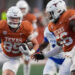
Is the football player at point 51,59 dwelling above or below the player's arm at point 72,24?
below

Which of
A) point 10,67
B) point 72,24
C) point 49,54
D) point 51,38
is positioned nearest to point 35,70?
point 51,38

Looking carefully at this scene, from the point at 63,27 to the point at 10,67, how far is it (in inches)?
48.8

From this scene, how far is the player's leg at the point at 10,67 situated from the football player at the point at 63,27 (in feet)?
2.12

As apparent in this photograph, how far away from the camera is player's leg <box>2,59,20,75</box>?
7.09 m

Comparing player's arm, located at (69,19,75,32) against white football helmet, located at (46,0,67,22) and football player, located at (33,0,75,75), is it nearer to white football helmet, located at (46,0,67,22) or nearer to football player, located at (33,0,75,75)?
football player, located at (33,0,75,75)

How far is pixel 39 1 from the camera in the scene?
16438mm

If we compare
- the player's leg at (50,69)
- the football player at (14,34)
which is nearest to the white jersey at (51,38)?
the player's leg at (50,69)

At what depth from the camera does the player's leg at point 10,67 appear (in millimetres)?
7091

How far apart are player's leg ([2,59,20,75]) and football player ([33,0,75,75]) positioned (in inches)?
25.4

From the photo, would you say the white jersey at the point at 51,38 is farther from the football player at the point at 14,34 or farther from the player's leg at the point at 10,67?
the player's leg at the point at 10,67

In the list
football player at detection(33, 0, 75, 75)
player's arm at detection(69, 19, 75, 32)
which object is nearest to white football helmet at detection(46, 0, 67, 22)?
football player at detection(33, 0, 75, 75)

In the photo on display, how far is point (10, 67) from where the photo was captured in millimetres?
7184

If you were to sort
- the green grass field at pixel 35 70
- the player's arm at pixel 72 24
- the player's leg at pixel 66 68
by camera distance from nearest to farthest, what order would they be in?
1. the player's arm at pixel 72 24
2. the player's leg at pixel 66 68
3. the green grass field at pixel 35 70

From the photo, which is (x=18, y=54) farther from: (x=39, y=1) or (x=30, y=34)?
(x=39, y=1)
